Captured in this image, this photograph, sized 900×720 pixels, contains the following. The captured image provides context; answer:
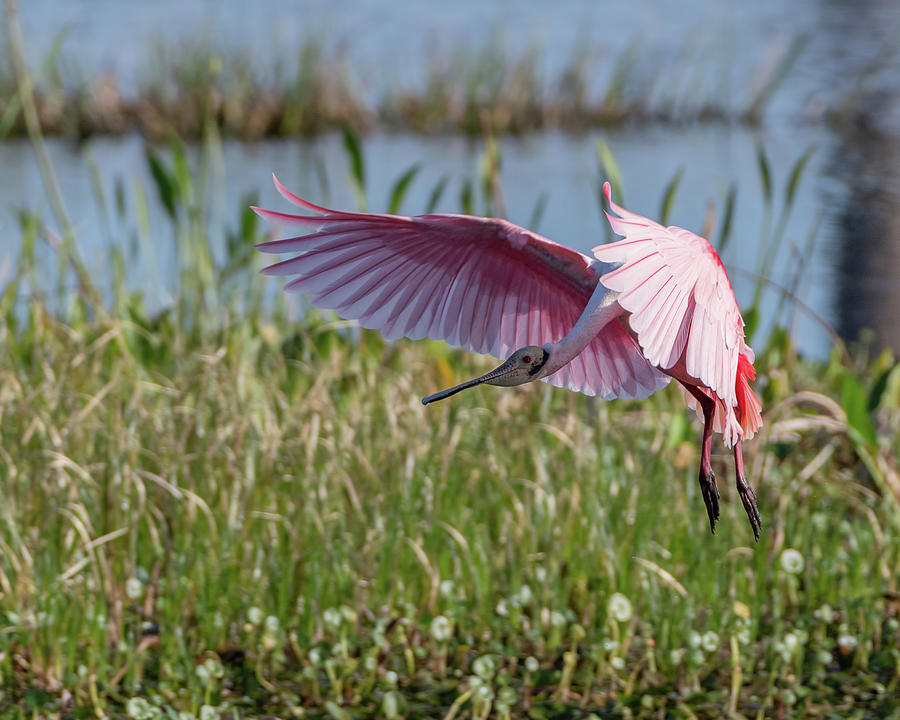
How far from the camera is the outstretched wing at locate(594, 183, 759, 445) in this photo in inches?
65.7

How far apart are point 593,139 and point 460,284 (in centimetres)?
922

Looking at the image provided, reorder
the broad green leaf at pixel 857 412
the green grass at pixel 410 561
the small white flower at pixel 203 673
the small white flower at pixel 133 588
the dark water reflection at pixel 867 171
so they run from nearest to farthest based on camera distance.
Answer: the small white flower at pixel 203 673
the green grass at pixel 410 561
the small white flower at pixel 133 588
the broad green leaf at pixel 857 412
the dark water reflection at pixel 867 171

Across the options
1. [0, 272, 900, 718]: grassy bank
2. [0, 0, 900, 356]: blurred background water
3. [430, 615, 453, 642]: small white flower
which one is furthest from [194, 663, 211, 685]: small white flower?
[0, 0, 900, 356]: blurred background water

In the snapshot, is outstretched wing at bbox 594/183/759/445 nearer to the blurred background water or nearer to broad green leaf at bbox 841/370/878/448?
broad green leaf at bbox 841/370/878/448

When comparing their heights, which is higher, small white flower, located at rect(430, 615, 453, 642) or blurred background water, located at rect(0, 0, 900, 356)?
blurred background water, located at rect(0, 0, 900, 356)

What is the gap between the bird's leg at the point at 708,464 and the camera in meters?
2.01

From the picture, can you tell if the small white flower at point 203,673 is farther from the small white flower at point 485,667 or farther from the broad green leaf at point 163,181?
the broad green leaf at point 163,181

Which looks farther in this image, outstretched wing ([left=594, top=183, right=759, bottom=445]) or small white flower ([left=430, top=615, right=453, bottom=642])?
small white flower ([left=430, top=615, right=453, bottom=642])

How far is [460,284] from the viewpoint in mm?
2158

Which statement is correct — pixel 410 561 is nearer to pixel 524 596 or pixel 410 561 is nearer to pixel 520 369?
pixel 524 596

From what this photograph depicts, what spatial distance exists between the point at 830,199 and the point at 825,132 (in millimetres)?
2711

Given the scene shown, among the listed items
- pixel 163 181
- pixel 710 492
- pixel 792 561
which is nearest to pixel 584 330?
pixel 710 492

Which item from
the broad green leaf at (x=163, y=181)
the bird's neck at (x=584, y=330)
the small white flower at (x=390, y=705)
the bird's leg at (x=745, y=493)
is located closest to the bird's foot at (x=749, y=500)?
the bird's leg at (x=745, y=493)

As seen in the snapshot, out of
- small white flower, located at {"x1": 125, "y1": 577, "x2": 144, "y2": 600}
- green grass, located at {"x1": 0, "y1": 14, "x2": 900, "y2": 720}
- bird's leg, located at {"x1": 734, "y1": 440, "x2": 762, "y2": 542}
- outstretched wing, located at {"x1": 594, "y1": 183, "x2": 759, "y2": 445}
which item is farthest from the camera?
small white flower, located at {"x1": 125, "y1": 577, "x2": 144, "y2": 600}
